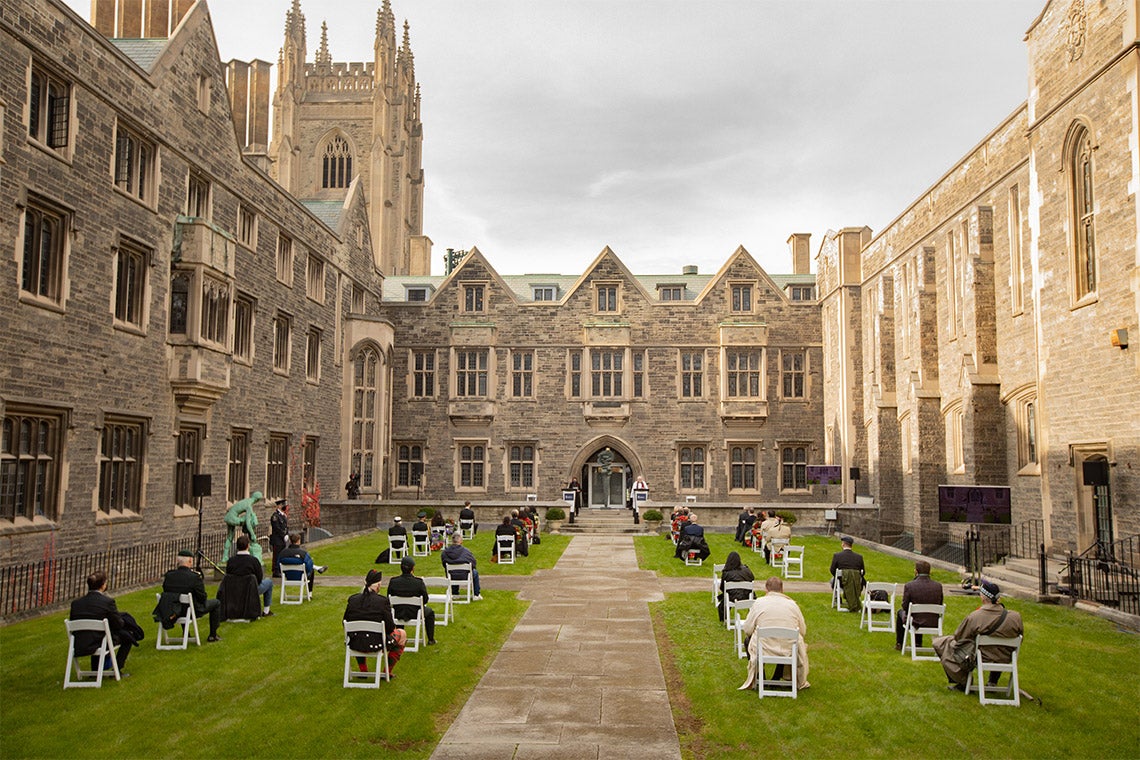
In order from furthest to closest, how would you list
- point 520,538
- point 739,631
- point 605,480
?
point 605,480 < point 520,538 < point 739,631

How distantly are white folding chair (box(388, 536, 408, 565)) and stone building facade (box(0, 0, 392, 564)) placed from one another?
5269 mm

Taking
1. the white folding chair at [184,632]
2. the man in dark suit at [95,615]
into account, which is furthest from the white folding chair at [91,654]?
the white folding chair at [184,632]

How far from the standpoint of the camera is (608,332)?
137 ft

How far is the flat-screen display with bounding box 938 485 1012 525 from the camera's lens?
69.7ft

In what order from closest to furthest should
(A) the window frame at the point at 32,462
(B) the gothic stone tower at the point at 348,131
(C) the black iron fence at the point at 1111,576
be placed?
(C) the black iron fence at the point at 1111,576
(A) the window frame at the point at 32,462
(B) the gothic stone tower at the point at 348,131

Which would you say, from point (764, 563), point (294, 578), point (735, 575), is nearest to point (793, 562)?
point (764, 563)

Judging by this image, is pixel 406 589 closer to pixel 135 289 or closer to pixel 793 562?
pixel 135 289

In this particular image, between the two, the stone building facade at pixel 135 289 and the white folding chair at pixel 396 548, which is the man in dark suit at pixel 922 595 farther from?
the stone building facade at pixel 135 289

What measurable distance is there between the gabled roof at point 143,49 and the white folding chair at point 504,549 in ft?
47.4

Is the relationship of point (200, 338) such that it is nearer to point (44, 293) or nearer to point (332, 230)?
point (44, 293)

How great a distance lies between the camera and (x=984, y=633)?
1071 cm

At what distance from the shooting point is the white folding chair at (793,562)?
21.4m

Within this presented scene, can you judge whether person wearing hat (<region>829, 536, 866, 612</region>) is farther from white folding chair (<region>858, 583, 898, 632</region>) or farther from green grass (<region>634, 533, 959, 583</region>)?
green grass (<region>634, 533, 959, 583</region>)

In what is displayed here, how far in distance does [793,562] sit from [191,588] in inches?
578
